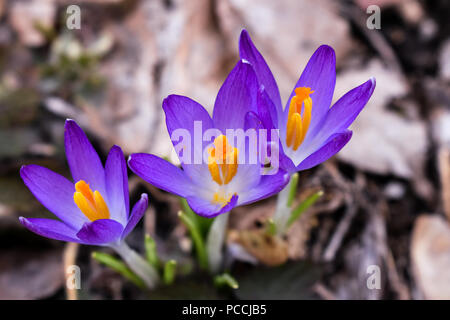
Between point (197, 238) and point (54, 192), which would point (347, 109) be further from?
point (54, 192)

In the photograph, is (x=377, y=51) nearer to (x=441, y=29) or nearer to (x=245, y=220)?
(x=441, y=29)

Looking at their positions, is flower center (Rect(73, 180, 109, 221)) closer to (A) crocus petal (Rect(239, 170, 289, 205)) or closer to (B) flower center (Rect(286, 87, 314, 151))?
(A) crocus petal (Rect(239, 170, 289, 205))

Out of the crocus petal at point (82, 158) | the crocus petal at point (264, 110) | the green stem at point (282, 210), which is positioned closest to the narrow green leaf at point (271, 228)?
the green stem at point (282, 210)

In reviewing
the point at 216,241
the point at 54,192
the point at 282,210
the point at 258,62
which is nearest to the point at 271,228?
the point at 282,210

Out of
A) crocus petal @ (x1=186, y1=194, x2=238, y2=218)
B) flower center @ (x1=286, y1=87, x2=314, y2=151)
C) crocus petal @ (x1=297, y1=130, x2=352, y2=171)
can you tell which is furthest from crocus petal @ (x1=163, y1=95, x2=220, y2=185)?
crocus petal @ (x1=297, y1=130, x2=352, y2=171)

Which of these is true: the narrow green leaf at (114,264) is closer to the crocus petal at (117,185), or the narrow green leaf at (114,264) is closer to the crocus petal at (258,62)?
the crocus petal at (117,185)
